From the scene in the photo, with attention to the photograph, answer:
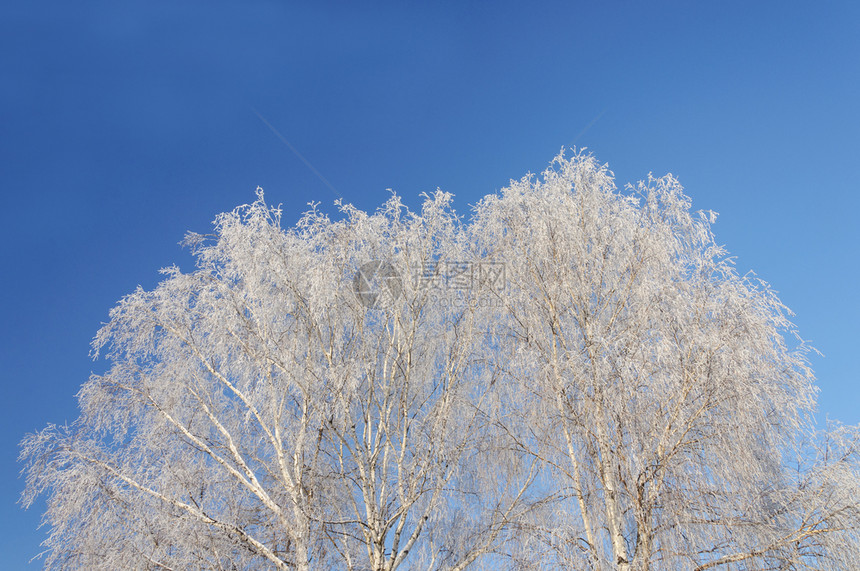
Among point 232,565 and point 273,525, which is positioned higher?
point 273,525

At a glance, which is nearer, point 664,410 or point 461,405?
point 664,410

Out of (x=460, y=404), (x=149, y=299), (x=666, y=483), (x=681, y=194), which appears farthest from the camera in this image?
→ (x=149, y=299)

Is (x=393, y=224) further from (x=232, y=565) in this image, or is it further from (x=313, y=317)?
(x=232, y=565)

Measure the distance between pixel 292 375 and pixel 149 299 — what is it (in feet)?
9.75

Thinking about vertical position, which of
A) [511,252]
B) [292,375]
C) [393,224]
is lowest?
[292,375]

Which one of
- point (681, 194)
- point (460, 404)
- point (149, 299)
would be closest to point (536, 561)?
point (460, 404)

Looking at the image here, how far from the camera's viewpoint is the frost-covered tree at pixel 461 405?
5.89 meters

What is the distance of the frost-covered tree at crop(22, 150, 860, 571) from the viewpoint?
5895 mm

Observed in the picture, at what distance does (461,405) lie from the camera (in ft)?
27.5

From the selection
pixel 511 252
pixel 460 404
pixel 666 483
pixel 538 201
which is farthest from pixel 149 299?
pixel 666 483

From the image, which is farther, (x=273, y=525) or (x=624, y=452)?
(x=273, y=525)

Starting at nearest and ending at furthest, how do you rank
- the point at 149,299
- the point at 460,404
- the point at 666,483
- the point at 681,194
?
the point at 666,483 < the point at 681,194 < the point at 460,404 < the point at 149,299

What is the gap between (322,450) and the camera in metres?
8.57

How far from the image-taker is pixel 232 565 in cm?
795
